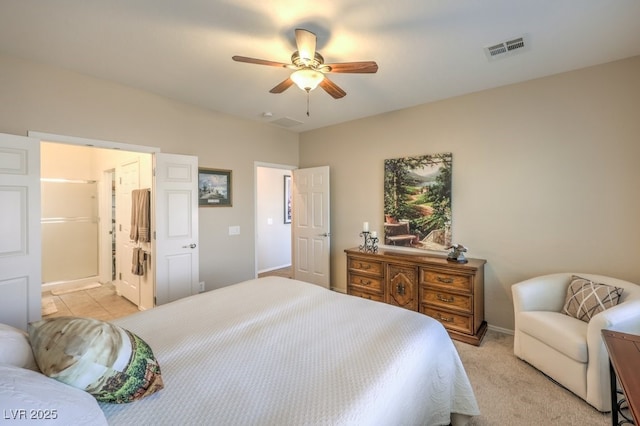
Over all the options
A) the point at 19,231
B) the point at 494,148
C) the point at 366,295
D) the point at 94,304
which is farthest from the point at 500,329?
the point at 94,304

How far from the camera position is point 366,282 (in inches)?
145

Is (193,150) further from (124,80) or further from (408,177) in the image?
(408,177)

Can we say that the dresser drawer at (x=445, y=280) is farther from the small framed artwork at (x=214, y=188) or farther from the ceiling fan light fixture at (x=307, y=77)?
the small framed artwork at (x=214, y=188)

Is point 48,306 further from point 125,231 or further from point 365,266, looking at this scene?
point 365,266

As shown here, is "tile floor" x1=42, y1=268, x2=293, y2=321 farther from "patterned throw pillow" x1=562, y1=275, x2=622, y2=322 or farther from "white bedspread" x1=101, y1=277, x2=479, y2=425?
"patterned throw pillow" x1=562, y1=275, x2=622, y2=322

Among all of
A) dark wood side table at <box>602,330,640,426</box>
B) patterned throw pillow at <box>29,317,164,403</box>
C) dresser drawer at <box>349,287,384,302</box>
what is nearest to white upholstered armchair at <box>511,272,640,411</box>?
dark wood side table at <box>602,330,640,426</box>

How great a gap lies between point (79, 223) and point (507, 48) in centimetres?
665

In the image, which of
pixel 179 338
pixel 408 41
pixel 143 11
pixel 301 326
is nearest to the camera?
pixel 179 338

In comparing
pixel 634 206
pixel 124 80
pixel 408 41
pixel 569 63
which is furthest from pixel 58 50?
pixel 634 206

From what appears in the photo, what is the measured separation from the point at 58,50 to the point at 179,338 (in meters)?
2.65

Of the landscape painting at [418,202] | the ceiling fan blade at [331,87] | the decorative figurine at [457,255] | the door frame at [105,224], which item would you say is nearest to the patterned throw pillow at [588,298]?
the decorative figurine at [457,255]

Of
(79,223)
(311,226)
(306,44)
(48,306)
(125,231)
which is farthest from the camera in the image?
(79,223)

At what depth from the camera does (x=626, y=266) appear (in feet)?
8.36

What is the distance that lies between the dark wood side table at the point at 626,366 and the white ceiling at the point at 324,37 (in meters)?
2.05
